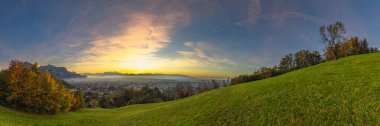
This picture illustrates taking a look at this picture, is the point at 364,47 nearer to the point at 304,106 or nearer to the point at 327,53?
the point at 327,53

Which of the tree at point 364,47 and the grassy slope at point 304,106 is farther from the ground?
the tree at point 364,47

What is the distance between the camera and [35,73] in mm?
54938

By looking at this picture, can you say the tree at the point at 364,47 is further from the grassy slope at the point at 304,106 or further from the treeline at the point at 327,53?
the grassy slope at the point at 304,106

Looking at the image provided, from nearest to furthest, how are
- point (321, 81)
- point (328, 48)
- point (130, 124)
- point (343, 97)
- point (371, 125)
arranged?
point (371, 125) → point (343, 97) → point (321, 81) → point (130, 124) → point (328, 48)

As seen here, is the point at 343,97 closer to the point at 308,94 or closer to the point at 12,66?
the point at 308,94

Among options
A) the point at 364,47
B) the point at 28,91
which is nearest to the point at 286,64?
the point at 364,47

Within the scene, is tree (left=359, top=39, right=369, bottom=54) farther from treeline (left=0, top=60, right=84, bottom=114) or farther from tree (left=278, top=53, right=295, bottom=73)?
treeline (left=0, top=60, right=84, bottom=114)

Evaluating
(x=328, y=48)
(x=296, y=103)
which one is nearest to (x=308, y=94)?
(x=296, y=103)

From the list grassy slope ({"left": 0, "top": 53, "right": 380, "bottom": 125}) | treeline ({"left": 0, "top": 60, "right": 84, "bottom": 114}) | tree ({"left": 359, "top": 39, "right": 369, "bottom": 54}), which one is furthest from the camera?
tree ({"left": 359, "top": 39, "right": 369, "bottom": 54})

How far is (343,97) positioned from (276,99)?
22.3 feet

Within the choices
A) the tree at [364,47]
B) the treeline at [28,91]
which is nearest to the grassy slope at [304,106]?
the treeline at [28,91]

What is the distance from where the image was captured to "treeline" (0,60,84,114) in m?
47.8

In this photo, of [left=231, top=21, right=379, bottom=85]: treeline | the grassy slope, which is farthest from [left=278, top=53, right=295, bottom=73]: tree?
the grassy slope

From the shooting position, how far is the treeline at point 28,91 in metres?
47.8
